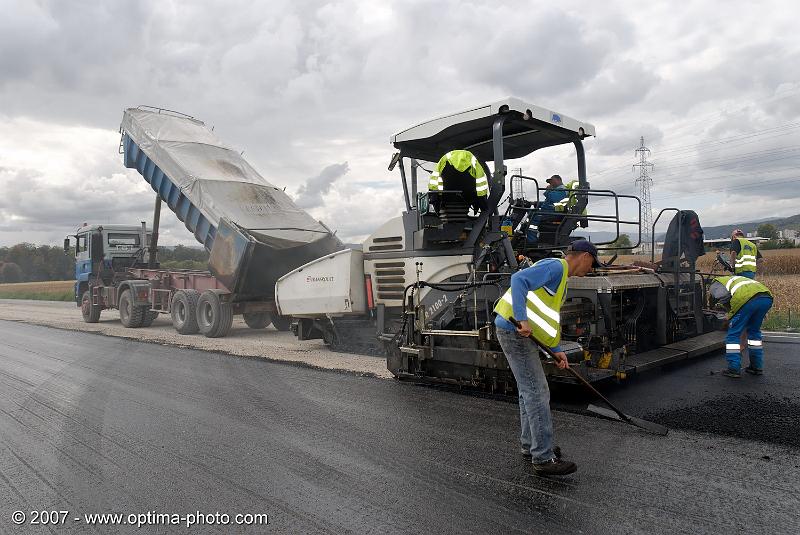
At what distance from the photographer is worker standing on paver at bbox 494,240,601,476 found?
3541 millimetres

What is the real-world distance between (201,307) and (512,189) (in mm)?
7928

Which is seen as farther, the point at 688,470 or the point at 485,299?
the point at 485,299

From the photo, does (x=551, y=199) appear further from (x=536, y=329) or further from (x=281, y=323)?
(x=281, y=323)

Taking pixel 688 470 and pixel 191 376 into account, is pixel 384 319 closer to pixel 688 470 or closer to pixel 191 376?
pixel 191 376

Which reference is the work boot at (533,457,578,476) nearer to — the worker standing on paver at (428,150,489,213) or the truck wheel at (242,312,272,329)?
the worker standing on paver at (428,150,489,213)

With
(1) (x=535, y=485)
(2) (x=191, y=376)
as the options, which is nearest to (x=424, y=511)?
(1) (x=535, y=485)

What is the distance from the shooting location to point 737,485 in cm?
319

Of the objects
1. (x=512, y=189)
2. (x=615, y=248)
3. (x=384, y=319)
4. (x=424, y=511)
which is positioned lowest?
(x=424, y=511)

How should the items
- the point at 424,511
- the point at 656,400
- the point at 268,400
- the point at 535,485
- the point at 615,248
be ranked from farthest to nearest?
the point at 615,248 < the point at 268,400 < the point at 656,400 < the point at 535,485 < the point at 424,511

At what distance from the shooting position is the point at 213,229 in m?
10.9

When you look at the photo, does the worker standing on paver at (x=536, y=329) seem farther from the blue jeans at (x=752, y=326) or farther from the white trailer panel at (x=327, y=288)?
the white trailer panel at (x=327, y=288)

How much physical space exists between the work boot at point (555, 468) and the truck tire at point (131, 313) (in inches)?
482

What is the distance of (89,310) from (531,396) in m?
14.9

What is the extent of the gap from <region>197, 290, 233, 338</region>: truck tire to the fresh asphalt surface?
473 centimetres
